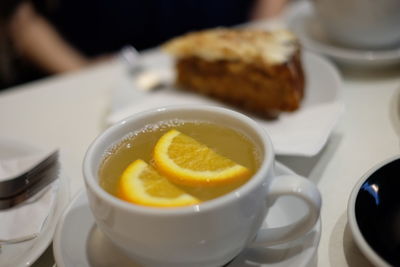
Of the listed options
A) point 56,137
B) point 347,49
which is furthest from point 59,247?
point 347,49

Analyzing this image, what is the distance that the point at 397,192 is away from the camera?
0.59 metres

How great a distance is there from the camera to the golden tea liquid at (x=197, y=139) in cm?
53

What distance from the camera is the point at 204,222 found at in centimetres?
47

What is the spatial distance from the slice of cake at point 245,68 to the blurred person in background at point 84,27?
0.70 metres

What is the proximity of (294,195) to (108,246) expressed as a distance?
0.88 ft

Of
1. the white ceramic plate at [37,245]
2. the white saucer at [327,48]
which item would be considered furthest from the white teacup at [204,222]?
the white saucer at [327,48]

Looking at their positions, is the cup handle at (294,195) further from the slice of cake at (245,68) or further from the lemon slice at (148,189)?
the slice of cake at (245,68)

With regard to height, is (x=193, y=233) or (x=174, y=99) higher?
(x=193, y=233)

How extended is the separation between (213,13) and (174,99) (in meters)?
0.89

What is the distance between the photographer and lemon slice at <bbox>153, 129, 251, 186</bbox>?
1.74ft

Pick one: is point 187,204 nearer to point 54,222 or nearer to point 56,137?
point 54,222

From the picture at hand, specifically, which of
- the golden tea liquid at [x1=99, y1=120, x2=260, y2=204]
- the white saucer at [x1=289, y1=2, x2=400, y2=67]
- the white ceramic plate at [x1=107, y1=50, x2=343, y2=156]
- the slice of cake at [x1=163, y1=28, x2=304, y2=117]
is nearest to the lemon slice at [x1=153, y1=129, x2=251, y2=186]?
the golden tea liquid at [x1=99, y1=120, x2=260, y2=204]

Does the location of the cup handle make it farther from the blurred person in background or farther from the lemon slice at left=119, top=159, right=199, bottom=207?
the blurred person in background

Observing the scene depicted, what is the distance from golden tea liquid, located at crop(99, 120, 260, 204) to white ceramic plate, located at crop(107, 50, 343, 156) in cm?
19
